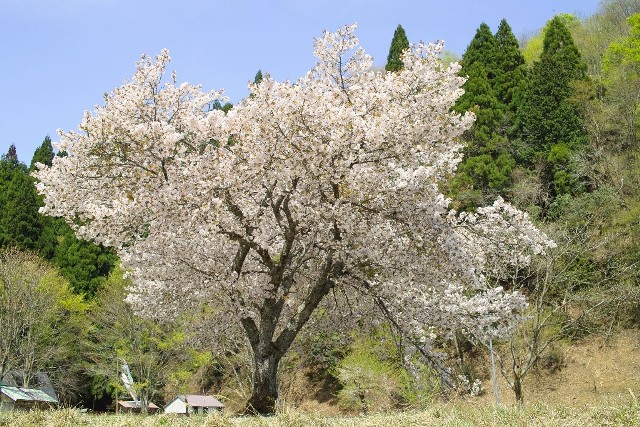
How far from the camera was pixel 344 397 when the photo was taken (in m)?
30.5

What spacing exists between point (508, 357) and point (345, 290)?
19.0m

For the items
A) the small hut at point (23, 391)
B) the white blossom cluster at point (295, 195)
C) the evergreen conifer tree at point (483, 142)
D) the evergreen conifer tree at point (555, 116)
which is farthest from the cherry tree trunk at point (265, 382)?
the evergreen conifer tree at point (555, 116)

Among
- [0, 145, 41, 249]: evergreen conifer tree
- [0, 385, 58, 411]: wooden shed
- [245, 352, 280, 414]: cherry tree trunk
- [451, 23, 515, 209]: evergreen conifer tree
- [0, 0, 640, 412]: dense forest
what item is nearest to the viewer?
[245, 352, 280, 414]: cherry tree trunk

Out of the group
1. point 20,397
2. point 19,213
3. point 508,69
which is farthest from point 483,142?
point 19,213

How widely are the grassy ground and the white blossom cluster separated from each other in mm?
3660

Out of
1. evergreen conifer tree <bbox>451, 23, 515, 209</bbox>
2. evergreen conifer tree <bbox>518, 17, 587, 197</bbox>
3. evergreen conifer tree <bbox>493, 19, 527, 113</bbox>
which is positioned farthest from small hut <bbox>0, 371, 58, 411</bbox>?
evergreen conifer tree <bbox>493, 19, 527, 113</bbox>

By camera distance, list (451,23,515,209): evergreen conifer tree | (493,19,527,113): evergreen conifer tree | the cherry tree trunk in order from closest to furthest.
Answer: the cherry tree trunk, (451,23,515,209): evergreen conifer tree, (493,19,527,113): evergreen conifer tree

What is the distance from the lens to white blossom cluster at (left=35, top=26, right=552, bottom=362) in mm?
9906

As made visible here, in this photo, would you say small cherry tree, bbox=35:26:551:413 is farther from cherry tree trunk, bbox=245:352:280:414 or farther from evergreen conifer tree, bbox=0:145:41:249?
evergreen conifer tree, bbox=0:145:41:249

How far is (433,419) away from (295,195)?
15.8ft

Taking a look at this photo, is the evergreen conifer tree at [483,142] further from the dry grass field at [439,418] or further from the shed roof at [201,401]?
the dry grass field at [439,418]

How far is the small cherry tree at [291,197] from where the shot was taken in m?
9.91

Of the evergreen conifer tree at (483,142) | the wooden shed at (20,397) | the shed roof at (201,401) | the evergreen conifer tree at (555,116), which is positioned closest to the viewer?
the wooden shed at (20,397)

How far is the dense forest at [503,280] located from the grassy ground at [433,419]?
661 inches
